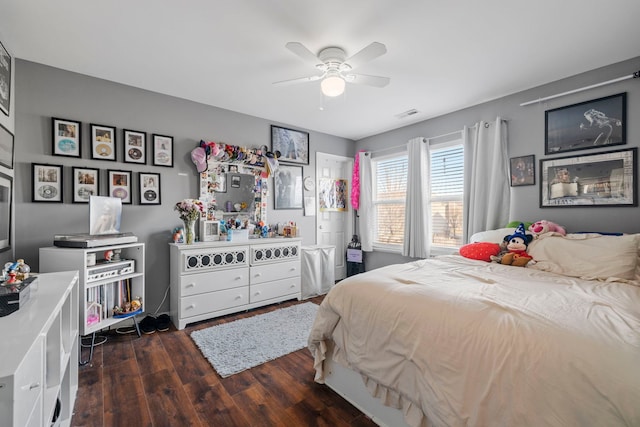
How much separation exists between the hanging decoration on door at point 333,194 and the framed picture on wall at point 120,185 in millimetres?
2542

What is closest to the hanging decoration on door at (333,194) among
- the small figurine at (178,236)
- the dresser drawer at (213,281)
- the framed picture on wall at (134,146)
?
the dresser drawer at (213,281)

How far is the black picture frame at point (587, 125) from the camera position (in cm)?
236

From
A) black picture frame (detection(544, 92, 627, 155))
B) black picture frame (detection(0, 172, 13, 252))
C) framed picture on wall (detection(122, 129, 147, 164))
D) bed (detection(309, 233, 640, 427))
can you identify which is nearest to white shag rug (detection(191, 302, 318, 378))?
bed (detection(309, 233, 640, 427))

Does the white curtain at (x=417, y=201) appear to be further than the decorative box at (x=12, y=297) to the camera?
Yes

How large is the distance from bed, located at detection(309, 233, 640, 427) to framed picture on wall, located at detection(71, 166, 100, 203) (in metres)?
2.52

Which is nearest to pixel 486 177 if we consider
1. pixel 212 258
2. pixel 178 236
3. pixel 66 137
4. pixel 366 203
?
pixel 366 203

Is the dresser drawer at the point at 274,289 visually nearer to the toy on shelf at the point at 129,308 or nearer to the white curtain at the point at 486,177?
the toy on shelf at the point at 129,308

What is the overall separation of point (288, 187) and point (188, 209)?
1.50 meters

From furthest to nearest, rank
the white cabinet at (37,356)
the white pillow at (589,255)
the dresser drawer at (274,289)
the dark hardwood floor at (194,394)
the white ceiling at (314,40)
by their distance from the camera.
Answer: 1. the dresser drawer at (274,289)
2. the white pillow at (589,255)
3. the white ceiling at (314,40)
4. the dark hardwood floor at (194,394)
5. the white cabinet at (37,356)

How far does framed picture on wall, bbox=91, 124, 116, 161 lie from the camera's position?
2600 millimetres

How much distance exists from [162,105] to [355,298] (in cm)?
294

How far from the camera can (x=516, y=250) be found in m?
2.38

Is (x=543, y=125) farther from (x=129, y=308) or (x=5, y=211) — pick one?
(x=5, y=211)

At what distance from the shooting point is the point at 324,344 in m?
1.75
